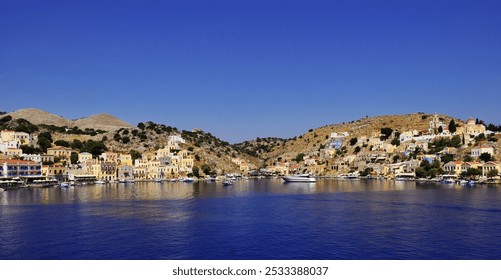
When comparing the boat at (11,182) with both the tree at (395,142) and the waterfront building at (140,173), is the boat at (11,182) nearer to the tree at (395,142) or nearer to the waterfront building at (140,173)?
the waterfront building at (140,173)

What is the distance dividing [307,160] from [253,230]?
10058 centimetres

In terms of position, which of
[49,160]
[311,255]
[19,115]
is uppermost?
[19,115]

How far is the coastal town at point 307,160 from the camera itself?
82.8m

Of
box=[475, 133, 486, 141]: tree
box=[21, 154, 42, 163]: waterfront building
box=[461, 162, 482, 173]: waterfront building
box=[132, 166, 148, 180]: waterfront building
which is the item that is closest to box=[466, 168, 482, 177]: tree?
box=[461, 162, 482, 173]: waterfront building

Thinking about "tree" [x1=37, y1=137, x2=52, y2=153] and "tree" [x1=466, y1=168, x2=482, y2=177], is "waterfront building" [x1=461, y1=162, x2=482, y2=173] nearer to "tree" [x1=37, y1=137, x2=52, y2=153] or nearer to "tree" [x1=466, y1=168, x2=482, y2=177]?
"tree" [x1=466, y1=168, x2=482, y2=177]

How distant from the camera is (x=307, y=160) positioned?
129 m

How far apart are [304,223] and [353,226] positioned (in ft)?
10.3

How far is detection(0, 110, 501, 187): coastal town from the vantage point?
82.8m

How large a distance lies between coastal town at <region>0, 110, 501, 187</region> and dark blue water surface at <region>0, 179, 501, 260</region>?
3988 centimetres

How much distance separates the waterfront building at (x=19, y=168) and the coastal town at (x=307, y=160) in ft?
0.43
